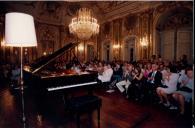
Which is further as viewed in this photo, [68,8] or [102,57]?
[102,57]

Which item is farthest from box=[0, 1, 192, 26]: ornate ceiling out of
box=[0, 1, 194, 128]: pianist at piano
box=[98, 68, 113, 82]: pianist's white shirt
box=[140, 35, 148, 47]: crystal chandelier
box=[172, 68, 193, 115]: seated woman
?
box=[172, 68, 193, 115]: seated woman

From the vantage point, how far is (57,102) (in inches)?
188

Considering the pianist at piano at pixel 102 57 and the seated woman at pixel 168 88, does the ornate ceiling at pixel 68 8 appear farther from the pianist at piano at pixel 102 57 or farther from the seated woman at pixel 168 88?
the seated woman at pixel 168 88

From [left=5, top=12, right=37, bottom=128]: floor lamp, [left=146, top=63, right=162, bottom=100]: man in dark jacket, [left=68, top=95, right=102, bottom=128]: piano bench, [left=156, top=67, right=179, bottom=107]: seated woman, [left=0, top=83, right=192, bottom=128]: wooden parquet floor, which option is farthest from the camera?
[left=146, top=63, right=162, bottom=100]: man in dark jacket

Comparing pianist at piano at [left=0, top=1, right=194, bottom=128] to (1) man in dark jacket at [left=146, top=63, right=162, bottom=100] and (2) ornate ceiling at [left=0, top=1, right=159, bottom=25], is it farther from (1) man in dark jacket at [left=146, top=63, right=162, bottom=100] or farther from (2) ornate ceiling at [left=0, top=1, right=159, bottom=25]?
(1) man in dark jacket at [left=146, top=63, right=162, bottom=100]

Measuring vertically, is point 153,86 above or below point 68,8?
below

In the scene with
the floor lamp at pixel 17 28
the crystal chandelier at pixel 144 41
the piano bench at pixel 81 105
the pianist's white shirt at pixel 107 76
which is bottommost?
the piano bench at pixel 81 105

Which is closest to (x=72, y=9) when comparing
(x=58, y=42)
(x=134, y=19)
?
(x=58, y=42)

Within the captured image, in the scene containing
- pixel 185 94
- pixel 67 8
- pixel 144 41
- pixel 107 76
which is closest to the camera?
pixel 185 94

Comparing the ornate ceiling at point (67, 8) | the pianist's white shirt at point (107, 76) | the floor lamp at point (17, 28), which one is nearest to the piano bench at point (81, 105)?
the floor lamp at point (17, 28)

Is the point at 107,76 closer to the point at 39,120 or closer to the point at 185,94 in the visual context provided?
the point at 185,94

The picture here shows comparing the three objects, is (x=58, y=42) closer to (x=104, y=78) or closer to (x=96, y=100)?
(x=104, y=78)

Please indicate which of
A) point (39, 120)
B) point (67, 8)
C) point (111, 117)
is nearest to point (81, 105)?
point (111, 117)

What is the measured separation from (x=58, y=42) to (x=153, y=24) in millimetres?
8337
